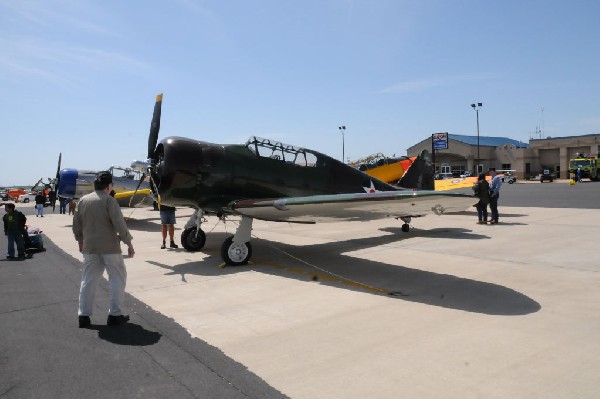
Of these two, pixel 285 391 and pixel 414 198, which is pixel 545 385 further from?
pixel 414 198

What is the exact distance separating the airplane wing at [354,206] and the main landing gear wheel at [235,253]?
645 millimetres

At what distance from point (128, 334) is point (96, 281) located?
0.75m

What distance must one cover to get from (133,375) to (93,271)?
1.66m

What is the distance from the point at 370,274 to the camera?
6.57 meters

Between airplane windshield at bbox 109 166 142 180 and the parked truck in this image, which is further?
the parked truck

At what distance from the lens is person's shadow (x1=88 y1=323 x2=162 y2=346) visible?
3961 millimetres

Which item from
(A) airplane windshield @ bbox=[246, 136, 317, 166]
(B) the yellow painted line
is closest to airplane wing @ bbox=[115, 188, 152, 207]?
(A) airplane windshield @ bbox=[246, 136, 317, 166]

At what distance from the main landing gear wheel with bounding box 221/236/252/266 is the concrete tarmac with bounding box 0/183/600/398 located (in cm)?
27

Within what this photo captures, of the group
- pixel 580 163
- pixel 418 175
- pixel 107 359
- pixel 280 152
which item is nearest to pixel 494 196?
pixel 418 175

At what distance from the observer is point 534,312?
14.6 ft

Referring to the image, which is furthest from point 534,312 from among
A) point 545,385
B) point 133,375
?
point 133,375

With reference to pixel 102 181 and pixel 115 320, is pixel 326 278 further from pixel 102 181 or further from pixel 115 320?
pixel 102 181

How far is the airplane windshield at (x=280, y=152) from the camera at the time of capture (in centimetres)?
838

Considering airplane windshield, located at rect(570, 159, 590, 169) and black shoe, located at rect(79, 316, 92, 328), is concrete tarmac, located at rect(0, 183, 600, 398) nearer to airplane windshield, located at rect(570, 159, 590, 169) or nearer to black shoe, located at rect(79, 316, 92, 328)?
black shoe, located at rect(79, 316, 92, 328)
